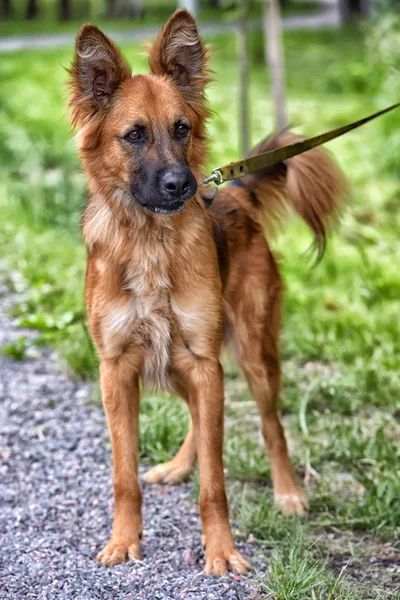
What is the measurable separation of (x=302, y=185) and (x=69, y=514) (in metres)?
1.94

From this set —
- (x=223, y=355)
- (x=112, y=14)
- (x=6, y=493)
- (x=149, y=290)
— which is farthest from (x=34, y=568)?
(x=112, y=14)

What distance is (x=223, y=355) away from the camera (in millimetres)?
4738

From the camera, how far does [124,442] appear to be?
160 inches

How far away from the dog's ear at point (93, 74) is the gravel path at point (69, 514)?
174cm

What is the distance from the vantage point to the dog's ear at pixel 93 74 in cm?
384

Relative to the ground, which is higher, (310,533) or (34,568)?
(34,568)

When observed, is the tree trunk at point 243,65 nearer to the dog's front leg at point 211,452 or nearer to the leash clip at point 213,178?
the leash clip at point 213,178

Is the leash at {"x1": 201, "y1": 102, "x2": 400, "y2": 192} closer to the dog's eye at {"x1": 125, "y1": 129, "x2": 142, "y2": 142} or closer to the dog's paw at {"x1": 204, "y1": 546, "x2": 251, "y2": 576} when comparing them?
the dog's eye at {"x1": 125, "y1": 129, "x2": 142, "y2": 142}

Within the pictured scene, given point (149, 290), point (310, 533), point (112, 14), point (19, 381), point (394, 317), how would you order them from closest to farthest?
point (149, 290)
point (310, 533)
point (19, 381)
point (394, 317)
point (112, 14)

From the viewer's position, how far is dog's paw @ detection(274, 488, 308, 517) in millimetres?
4508

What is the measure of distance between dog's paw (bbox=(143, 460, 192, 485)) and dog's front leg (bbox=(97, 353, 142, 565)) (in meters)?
0.72

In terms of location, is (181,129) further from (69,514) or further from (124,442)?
(69,514)

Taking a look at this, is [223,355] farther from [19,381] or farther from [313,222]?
[19,381]

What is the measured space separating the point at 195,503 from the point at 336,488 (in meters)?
0.72
